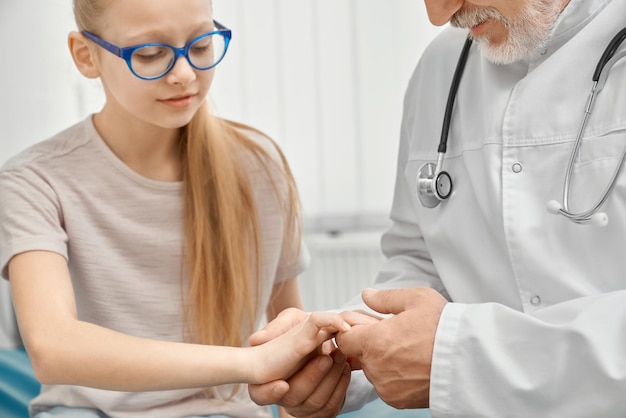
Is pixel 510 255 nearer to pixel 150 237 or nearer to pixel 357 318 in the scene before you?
pixel 357 318

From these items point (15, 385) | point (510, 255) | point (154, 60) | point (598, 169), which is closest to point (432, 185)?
point (510, 255)

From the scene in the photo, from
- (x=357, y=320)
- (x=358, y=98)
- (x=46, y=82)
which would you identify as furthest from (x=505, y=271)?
(x=46, y=82)

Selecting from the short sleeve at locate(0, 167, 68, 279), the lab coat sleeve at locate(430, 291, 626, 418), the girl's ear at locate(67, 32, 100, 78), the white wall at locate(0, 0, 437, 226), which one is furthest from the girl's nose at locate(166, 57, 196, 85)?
the white wall at locate(0, 0, 437, 226)

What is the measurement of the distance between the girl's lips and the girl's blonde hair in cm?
16

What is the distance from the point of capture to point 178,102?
Answer: 167 centimetres

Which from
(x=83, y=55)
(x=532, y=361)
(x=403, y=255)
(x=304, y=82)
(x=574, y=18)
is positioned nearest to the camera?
(x=532, y=361)

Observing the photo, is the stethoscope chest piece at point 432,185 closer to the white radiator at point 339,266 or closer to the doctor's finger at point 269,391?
the doctor's finger at point 269,391

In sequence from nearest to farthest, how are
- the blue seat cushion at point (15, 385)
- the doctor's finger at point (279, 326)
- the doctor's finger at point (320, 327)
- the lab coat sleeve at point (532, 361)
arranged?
the lab coat sleeve at point (532, 361) < the doctor's finger at point (320, 327) < the doctor's finger at point (279, 326) < the blue seat cushion at point (15, 385)

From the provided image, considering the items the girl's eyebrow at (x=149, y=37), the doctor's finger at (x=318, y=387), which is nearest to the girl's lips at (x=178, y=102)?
the girl's eyebrow at (x=149, y=37)

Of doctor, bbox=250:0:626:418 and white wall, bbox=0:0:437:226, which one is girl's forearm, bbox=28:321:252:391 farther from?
white wall, bbox=0:0:437:226

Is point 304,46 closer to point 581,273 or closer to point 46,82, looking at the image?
point 46,82

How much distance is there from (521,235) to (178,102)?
688mm

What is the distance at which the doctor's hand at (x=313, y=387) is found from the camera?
59.6 inches

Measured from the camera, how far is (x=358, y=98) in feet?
11.4
